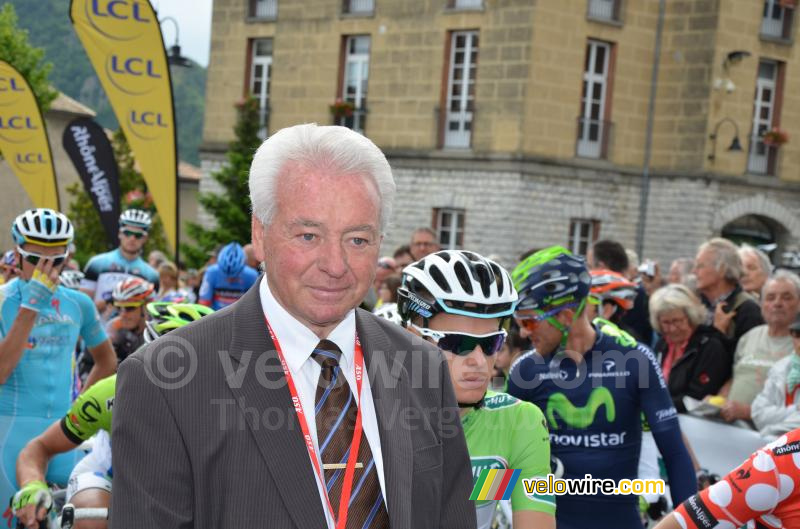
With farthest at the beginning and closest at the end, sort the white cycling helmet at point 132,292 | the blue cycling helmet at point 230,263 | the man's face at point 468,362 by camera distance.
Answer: the blue cycling helmet at point 230,263
the white cycling helmet at point 132,292
the man's face at point 468,362

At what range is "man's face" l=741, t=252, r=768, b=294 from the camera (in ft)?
30.8

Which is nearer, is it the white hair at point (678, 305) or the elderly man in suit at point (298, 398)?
the elderly man in suit at point (298, 398)

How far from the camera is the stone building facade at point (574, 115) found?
2503cm

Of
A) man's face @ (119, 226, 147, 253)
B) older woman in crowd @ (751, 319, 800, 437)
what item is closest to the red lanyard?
older woman in crowd @ (751, 319, 800, 437)

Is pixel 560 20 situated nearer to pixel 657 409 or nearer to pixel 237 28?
pixel 237 28

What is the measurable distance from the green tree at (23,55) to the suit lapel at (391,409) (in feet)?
121

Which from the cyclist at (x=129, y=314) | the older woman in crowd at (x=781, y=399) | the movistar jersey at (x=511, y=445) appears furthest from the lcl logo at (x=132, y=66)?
the movistar jersey at (x=511, y=445)

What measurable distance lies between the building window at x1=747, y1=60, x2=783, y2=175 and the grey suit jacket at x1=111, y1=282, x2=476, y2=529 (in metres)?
26.3

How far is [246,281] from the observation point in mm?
10422

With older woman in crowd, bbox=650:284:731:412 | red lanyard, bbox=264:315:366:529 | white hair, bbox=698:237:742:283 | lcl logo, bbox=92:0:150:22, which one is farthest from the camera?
lcl logo, bbox=92:0:150:22

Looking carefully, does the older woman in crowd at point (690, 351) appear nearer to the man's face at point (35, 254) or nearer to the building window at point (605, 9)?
the man's face at point (35, 254)

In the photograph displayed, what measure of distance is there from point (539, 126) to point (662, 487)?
817 inches

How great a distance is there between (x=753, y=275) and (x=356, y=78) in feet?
64.7

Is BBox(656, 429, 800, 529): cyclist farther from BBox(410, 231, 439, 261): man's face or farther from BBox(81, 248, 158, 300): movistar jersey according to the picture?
BBox(410, 231, 439, 261): man's face
